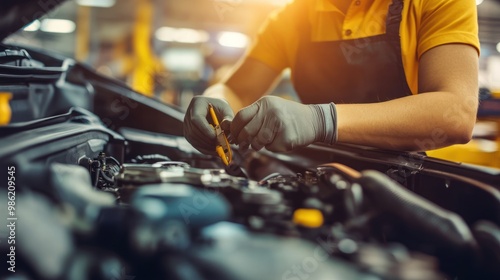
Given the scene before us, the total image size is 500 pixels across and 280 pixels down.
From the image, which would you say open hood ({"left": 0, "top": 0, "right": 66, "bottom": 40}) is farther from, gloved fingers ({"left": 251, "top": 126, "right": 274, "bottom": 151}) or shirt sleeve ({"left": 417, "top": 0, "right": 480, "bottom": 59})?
shirt sleeve ({"left": 417, "top": 0, "right": 480, "bottom": 59})

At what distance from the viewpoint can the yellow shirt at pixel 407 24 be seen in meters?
1.25

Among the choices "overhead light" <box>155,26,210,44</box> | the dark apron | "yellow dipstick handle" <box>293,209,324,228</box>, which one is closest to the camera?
"yellow dipstick handle" <box>293,209,324,228</box>

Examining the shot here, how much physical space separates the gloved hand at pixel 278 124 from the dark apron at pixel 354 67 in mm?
408

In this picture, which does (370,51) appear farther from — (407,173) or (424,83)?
(407,173)

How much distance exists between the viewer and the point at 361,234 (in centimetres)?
56

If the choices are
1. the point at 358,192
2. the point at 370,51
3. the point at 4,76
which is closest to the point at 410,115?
the point at 370,51

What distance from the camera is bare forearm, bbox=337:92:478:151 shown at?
110 cm

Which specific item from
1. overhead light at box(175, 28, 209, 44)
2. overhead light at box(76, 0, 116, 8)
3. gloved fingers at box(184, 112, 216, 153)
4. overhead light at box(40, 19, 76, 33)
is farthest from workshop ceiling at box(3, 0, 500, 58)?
gloved fingers at box(184, 112, 216, 153)

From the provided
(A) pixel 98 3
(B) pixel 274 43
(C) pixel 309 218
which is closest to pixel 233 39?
(A) pixel 98 3

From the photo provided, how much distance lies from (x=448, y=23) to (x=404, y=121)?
1.28ft

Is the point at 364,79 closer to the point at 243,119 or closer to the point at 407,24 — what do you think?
the point at 407,24

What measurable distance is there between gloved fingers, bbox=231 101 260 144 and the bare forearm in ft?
0.77

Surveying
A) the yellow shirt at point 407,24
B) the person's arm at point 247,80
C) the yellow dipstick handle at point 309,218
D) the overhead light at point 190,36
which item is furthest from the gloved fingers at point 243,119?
the overhead light at point 190,36

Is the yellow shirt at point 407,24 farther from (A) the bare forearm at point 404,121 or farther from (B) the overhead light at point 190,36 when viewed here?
(B) the overhead light at point 190,36
